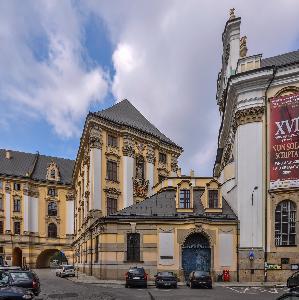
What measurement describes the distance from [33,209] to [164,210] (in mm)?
50651

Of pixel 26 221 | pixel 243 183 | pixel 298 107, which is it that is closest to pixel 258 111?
pixel 298 107

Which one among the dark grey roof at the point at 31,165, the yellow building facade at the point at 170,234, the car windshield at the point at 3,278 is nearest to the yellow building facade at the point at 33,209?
the dark grey roof at the point at 31,165

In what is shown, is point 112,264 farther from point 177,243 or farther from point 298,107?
point 298,107

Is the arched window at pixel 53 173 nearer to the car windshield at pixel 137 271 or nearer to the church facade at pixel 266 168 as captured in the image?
the church facade at pixel 266 168

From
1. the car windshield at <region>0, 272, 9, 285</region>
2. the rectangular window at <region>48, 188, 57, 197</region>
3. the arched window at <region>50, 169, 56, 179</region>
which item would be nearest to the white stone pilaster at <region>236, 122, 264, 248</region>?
the car windshield at <region>0, 272, 9, 285</region>

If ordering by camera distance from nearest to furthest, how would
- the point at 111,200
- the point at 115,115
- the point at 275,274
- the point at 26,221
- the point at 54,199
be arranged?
the point at 275,274 → the point at 111,200 → the point at 115,115 → the point at 26,221 → the point at 54,199

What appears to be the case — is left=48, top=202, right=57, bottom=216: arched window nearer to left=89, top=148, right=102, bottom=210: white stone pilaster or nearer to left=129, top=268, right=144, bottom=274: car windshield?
left=89, top=148, right=102, bottom=210: white stone pilaster

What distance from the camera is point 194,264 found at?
132ft

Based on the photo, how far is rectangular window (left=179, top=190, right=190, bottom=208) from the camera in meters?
42.2

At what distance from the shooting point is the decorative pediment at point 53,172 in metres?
90.4

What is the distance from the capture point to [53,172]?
299 feet

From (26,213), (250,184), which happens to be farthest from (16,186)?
(250,184)

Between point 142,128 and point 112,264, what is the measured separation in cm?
2472

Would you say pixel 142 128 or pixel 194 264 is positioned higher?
pixel 142 128
